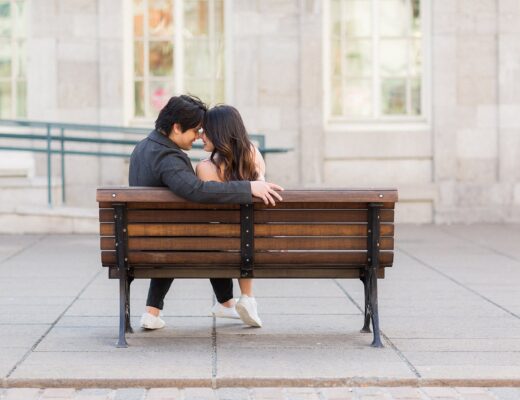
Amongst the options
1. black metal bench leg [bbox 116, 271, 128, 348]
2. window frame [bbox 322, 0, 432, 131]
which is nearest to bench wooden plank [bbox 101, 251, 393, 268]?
black metal bench leg [bbox 116, 271, 128, 348]

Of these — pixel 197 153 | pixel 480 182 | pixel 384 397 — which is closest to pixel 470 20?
pixel 480 182

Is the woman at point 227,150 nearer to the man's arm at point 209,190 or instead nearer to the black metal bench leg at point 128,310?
the man's arm at point 209,190

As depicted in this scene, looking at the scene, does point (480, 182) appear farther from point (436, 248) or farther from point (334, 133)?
point (436, 248)

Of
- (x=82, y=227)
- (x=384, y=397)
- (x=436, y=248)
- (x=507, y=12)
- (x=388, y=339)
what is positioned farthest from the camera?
(x=507, y=12)

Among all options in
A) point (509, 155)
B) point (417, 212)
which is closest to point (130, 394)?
point (417, 212)

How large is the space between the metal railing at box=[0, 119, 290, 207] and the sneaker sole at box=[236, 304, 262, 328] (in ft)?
21.7

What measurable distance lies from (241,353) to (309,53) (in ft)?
30.9

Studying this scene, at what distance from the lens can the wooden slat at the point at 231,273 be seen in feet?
21.1

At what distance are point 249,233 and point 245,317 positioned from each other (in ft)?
2.46

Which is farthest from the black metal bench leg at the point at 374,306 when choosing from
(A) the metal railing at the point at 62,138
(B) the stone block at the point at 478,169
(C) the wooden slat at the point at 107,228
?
(B) the stone block at the point at 478,169

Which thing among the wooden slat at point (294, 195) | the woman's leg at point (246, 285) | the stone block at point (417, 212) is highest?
the wooden slat at point (294, 195)

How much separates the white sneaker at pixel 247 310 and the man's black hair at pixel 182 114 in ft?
3.61

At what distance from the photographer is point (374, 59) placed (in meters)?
15.7

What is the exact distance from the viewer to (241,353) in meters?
6.16
